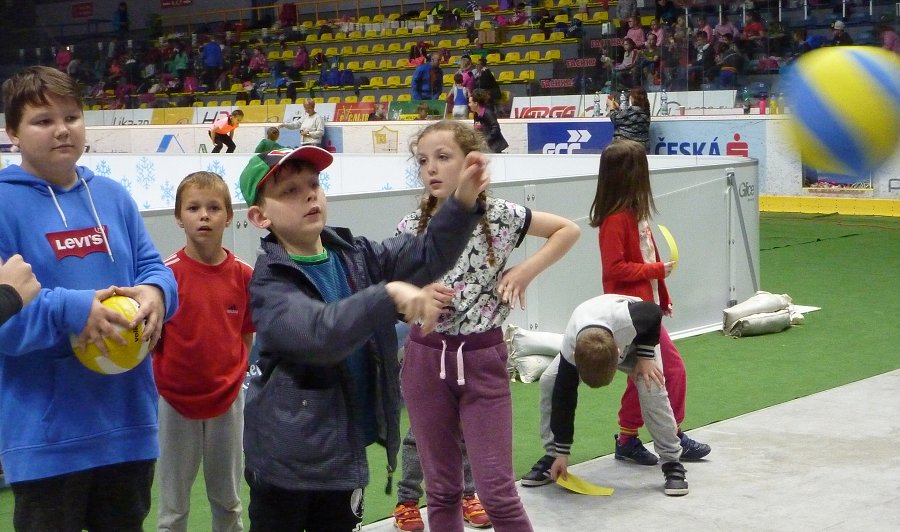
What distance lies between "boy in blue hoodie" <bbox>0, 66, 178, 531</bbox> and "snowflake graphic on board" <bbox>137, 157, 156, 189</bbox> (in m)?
13.3

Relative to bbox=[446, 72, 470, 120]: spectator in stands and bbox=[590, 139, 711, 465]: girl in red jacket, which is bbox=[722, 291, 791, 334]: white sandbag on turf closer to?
bbox=[590, 139, 711, 465]: girl in red jacket

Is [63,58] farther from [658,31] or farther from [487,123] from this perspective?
[658,31]

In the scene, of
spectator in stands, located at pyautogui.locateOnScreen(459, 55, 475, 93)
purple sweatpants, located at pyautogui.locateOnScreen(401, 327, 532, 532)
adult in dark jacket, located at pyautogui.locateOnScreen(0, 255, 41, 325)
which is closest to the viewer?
adult in dark jacket, located at pyautogui.locateOnScreen(0, 255, 41, 325)

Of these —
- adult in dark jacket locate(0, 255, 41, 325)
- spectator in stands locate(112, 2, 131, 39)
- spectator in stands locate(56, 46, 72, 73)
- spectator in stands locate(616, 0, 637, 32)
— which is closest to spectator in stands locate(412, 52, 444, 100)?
spectator in stands locate(616, 0, 637, 32)

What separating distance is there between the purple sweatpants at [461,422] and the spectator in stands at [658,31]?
54.0 ft

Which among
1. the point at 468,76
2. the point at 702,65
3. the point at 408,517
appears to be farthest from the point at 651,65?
the point at 408,517

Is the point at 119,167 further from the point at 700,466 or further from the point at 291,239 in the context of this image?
the point at 291,239

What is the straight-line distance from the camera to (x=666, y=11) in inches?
878

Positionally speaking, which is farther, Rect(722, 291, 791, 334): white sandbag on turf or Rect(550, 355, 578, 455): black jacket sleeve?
Rect(722, 291, 791, 334): white sandbag on turf

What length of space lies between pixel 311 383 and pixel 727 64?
1662cm

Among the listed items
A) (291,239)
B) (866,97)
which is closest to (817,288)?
(866,97)

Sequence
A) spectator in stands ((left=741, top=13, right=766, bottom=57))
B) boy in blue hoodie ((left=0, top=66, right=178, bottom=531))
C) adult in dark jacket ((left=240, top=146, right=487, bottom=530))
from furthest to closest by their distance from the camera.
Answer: spectator in stands ((left=741, top=13, right=766, bottom=57)) → boy in blue hoodie ((left=0, top=66, right=178, bottom=531)) → adult in dark jacket ((left=240, top=146, right=487, bottom=530))

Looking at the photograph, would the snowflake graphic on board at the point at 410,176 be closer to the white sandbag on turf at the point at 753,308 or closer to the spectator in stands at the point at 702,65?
the white sandbag on turf at the point at 753,308

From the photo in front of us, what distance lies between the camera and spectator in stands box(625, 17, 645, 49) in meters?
21.0
